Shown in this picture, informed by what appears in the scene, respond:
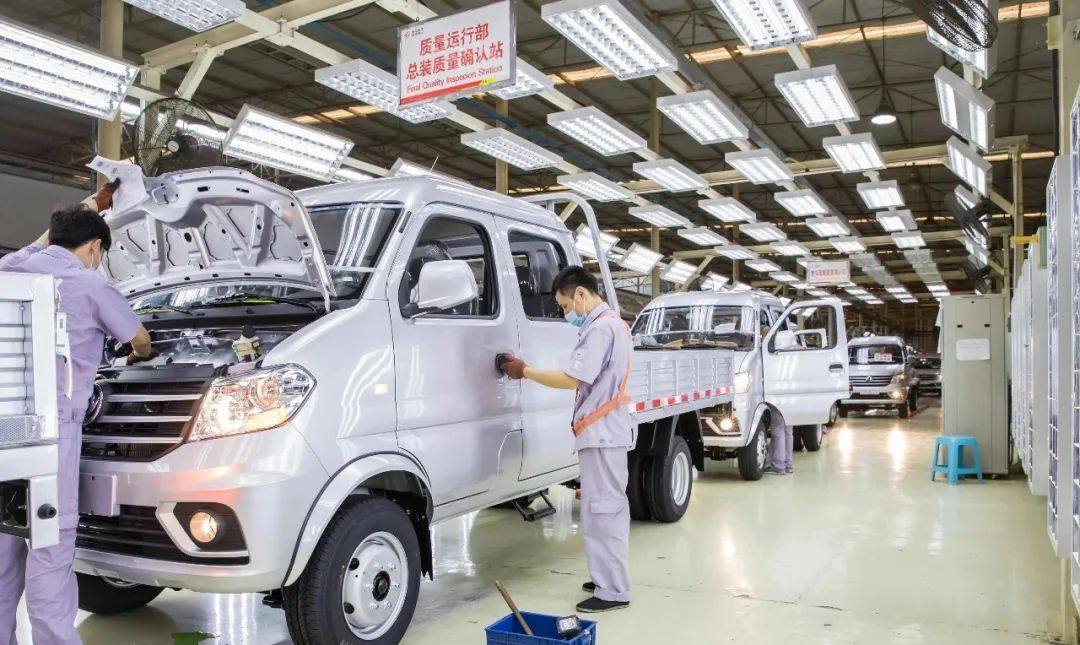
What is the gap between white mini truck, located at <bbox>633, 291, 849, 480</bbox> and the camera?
8.67m

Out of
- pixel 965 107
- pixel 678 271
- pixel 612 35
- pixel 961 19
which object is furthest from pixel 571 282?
pixel 678 271

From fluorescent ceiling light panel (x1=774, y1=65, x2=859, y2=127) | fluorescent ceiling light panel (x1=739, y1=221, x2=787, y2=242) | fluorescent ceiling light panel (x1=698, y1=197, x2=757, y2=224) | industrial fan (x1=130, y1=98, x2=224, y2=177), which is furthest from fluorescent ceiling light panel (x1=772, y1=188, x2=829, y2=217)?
industrial fan (x1=130, y1=98, x2=224, y2=177)

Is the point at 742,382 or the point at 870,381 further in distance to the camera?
the point at 870,381

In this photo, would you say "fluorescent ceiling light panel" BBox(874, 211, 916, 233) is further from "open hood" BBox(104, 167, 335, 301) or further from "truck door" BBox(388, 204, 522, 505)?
"open hood" BBox(104, 167, 335, 301)

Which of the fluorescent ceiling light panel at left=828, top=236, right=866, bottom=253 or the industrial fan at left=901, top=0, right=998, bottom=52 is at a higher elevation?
the fluorescent ceiling light panel at left=828, top=236, right=866, bottom=253

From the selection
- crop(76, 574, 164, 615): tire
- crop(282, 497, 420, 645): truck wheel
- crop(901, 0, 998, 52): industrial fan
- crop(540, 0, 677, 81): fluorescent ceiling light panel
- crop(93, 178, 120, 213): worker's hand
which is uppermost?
crop(540, 0, 677, 81): fluorescent ceiling light panel

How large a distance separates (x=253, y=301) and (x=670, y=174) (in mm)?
8180

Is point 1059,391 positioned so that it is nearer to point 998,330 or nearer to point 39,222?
point 998,330

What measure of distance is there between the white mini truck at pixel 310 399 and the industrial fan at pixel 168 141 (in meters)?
1.09

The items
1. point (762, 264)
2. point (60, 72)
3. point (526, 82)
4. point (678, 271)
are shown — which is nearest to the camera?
point (60, 72)

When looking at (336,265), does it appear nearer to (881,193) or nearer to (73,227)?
(73,227)

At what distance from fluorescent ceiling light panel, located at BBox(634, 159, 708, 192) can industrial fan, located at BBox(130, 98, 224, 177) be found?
20.8 feet

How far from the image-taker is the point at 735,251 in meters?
18.7

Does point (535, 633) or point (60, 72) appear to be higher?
point (60, 72)
